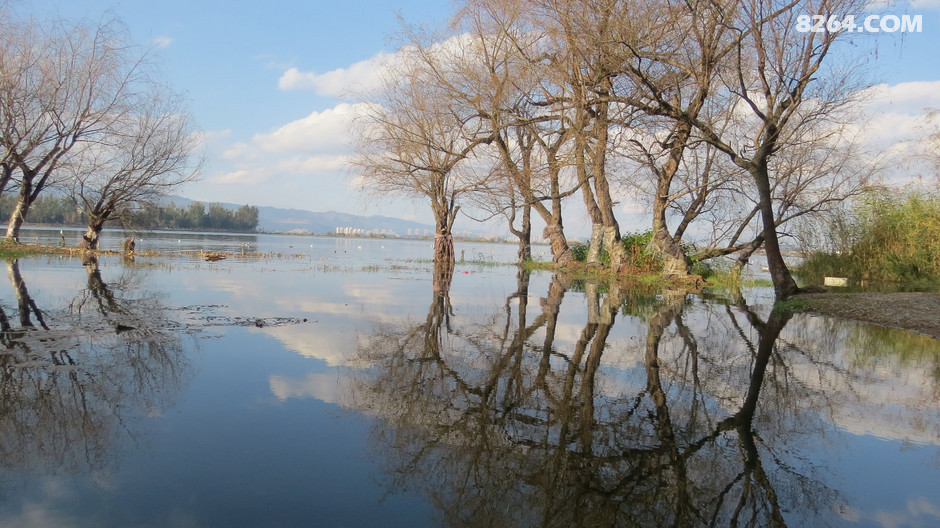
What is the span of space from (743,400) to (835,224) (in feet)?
67.3

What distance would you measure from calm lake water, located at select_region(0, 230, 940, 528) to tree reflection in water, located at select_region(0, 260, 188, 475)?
3cm

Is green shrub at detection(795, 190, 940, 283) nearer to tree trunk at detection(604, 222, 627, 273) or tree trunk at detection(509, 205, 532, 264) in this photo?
tree trunk at detection(604, 222, 627, 273)

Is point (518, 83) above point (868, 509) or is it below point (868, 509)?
above

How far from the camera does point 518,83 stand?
71.1 feet

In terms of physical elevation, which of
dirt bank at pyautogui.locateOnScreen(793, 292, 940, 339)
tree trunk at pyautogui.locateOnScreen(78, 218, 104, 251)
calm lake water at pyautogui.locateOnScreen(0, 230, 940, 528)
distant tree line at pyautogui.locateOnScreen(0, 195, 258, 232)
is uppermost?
distant tree line at pyautogui.locateOnScreen(0, 195, 258, 232)

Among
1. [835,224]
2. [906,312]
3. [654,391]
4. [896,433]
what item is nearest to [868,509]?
[896,433]

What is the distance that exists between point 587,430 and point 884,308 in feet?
34.8

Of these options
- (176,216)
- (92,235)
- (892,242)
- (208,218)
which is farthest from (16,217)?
(208,218)

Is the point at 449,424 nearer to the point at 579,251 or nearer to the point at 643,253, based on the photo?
the point at 643,253

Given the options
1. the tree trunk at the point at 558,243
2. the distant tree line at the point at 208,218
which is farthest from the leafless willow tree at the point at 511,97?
the distant tree line at the point at 208,218

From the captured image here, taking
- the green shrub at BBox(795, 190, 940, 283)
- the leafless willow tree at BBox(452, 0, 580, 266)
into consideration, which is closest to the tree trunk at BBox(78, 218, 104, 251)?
the leafless willow tree at BBox(452, 0, 580, 266)

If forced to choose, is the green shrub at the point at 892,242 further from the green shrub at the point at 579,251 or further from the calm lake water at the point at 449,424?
the calm lake water at the point at 449,424

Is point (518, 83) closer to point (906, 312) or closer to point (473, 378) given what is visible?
point (906, 312)

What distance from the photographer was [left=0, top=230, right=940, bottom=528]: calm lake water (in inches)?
134
